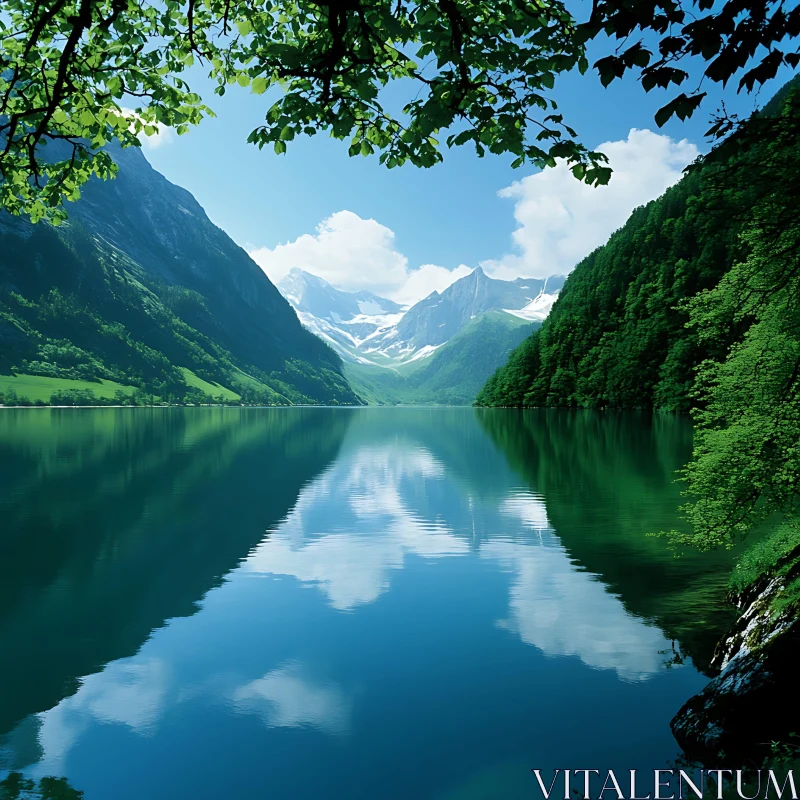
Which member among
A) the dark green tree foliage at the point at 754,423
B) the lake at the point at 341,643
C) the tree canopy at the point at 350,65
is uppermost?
the tree canopy at the point at 350,65

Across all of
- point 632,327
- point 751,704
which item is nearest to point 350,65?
point 751,704

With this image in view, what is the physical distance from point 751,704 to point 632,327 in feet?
473

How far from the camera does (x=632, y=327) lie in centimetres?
14275

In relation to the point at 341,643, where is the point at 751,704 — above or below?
above

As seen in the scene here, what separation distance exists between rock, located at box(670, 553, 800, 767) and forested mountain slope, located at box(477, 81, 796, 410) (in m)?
106

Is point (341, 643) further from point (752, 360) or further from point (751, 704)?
point (752, 360)

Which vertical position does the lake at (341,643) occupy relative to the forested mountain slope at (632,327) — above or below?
below

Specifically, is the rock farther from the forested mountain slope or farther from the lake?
the forested mountain slope

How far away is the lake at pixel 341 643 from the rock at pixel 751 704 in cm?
56

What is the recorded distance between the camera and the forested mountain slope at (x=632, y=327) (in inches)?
5039

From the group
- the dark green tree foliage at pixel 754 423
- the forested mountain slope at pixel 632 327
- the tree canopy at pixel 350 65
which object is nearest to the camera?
the tree canopy at pixel 350 65

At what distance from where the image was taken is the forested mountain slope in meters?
128

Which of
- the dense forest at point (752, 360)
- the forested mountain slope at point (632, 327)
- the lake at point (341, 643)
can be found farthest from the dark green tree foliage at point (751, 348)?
the forested mountain slope at point (632, 327)

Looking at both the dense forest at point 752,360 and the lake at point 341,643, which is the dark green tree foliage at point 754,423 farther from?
the lake at point 341,643
